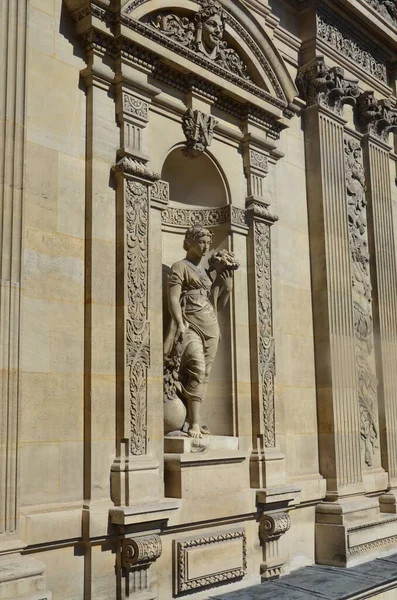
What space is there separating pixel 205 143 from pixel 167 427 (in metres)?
3.95

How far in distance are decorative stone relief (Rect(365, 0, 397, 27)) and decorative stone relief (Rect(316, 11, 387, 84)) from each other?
793 millimetres

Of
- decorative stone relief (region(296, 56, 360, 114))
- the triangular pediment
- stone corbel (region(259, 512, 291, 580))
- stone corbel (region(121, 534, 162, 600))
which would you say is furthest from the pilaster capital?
stone corbel (region(121, 534, 162, 600))

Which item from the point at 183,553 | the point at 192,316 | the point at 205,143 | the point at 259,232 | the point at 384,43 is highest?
the point at 384,43

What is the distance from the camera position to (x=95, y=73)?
28.2 feet

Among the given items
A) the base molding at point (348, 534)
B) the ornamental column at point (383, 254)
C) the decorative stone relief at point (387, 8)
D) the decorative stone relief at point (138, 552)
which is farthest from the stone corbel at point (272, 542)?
the decorative stone relief at point (387, 8)

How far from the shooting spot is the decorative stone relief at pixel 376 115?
13703 mm

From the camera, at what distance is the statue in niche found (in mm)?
9609

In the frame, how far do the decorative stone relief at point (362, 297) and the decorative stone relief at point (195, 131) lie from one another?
4.07 metres

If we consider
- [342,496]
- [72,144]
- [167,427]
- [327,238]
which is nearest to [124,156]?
[72,144]

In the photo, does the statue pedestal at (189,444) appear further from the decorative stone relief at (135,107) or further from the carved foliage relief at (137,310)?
the decorative stone relief at (135,107)

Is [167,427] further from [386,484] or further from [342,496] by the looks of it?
[386,484]

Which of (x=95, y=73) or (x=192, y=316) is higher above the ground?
(x=95, y=73)

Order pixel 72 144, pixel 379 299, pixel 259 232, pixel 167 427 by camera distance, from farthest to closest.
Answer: pixel 379 299 < pixel 259 232 < pixel 167 427 < pixel 72 144

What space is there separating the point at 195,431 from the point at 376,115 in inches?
304
